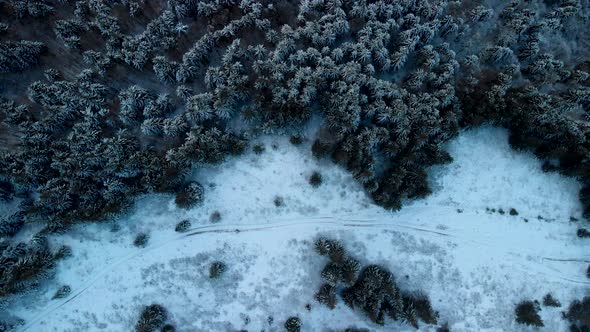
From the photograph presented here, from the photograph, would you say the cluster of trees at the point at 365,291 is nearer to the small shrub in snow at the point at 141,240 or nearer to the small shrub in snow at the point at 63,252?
the small shrub in snow at the point at 141,240

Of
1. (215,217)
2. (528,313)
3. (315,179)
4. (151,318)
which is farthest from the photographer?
(528,313)

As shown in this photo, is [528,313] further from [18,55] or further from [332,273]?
[18,55]

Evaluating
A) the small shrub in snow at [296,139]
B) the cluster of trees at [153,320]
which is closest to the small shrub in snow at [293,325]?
the cluster of trees at [153,320]

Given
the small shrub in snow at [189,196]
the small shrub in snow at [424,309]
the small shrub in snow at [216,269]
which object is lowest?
the small shrub in snow at [216,269]

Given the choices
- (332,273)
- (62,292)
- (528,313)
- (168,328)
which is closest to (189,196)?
(168,328)

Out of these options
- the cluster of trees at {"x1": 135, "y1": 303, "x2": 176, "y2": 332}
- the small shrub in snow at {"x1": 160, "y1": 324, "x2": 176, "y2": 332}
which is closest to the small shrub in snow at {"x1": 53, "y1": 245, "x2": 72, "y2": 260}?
the cluster of trees at {"x1": 135, "y1": 303, "x2": 176, "y2": 332}

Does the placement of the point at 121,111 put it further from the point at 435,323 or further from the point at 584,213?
the point at 584,213

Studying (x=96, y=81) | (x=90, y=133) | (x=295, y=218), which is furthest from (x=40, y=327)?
(x=295, y=218)
